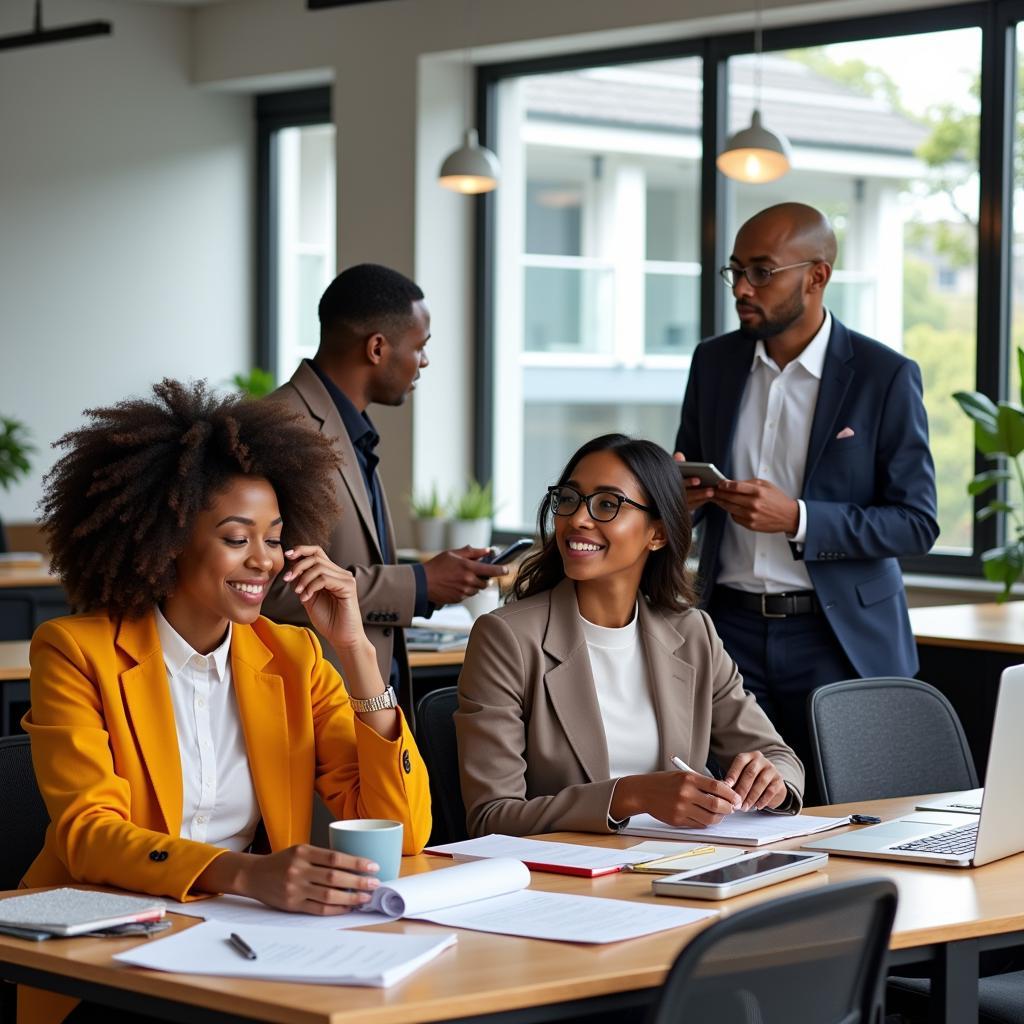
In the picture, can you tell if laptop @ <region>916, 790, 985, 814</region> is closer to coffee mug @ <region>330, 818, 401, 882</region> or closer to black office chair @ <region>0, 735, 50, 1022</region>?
coffee mug @ <region>330, 818, 401, 882</region>

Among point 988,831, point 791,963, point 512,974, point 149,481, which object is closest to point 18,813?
point 149,481

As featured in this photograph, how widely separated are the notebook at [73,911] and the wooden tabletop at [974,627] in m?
2.86

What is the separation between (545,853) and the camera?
2.41 m

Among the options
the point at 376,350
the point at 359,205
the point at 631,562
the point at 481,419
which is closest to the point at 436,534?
the point at 481,419

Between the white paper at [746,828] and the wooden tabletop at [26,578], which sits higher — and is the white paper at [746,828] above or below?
below

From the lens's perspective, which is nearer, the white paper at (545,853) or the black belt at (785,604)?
the white paper at (545,853)

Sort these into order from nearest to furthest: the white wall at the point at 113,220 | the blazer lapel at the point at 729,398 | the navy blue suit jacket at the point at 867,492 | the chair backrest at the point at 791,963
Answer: the chair backrest at the point at 791,963 < the navy blue suit jacket at the point at 867,492 < the blazer lapel at the point at 729,398 < the white wall at the point at 113,220

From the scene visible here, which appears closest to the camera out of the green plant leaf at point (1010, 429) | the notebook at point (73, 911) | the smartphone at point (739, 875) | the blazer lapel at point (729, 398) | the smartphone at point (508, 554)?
the notebook at point (73, 911)

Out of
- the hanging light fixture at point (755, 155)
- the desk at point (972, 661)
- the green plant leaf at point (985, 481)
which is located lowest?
the desk at point (972, 661)

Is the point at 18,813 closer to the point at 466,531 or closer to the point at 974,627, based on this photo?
the point at 974,627

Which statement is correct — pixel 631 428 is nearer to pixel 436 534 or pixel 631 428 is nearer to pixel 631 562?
pixel 436 534

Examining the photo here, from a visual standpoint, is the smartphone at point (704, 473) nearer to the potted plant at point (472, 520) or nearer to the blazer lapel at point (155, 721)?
the blazer lapel at point (155, 721)

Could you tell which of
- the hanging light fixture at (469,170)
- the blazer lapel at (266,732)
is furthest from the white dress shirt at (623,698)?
the hanging light fixture at (469,170)

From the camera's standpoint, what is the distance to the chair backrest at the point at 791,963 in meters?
1.63
